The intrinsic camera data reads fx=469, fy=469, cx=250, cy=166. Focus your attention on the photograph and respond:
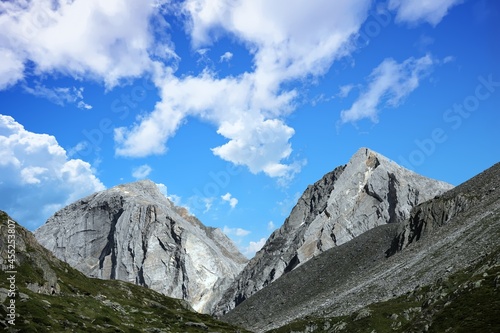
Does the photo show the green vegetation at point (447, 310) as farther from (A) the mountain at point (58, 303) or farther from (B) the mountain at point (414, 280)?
(A) the mountain at point (58, 303)

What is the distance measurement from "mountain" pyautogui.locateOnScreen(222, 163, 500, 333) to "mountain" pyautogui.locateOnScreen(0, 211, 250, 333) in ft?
96.0

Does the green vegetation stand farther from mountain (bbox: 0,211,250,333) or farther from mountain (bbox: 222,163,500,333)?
mountain (bbox: 0,211,250,333)

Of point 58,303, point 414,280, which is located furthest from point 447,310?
point 414,280

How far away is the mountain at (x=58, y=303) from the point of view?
5509 centimetres

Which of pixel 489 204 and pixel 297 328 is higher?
pixel 489 204

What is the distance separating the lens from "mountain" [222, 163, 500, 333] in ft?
161

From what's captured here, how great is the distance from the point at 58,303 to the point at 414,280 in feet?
228

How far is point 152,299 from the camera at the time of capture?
112m

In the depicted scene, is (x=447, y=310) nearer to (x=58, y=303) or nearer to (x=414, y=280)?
(x=58, y=303)

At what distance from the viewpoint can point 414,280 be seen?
98.2 meters

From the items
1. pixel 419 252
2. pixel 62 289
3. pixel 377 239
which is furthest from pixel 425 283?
pixel 377 239

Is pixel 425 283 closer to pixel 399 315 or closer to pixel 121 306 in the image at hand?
pixel 399 315

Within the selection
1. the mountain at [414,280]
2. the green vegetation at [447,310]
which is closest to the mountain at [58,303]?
the green vegetation at [447,310]

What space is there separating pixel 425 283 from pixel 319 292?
6288 cm
